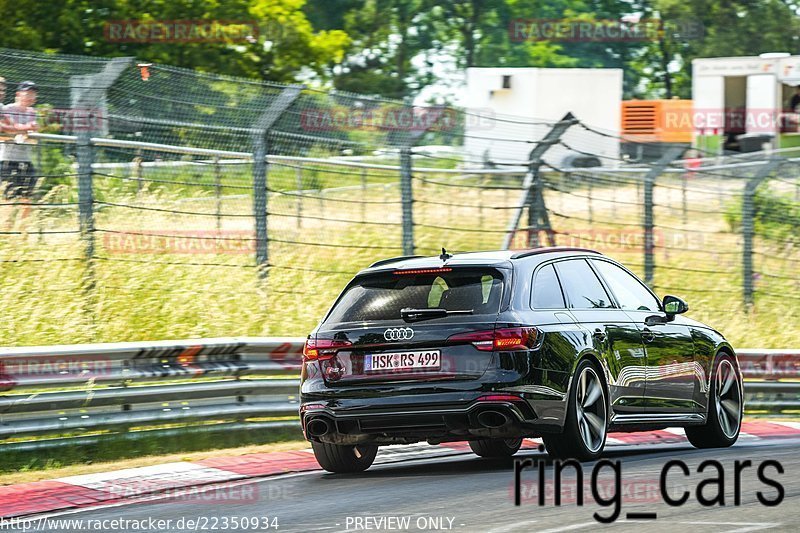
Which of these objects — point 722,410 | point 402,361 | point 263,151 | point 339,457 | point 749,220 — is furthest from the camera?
point 749,220

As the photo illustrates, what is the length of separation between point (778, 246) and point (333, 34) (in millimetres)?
22595

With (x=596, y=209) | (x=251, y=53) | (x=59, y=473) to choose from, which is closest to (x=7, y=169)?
(x=59, y=473)

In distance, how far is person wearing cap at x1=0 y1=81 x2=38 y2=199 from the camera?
576 inches

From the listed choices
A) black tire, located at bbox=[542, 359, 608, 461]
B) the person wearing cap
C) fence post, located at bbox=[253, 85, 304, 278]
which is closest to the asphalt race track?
black tire, located at bbox=[542, 359, 608, 461]

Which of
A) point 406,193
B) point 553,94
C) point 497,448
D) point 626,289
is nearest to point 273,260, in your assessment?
point 406,193

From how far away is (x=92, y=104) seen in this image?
591 inches

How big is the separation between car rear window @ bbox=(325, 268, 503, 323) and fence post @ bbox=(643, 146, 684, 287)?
30.4 ft

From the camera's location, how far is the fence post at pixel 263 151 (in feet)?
52.6

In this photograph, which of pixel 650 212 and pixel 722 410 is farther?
pixel 650 212

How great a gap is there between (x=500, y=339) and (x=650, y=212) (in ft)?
34.4

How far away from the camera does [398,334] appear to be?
9.76 m

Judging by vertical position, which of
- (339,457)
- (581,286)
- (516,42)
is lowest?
(339,457)

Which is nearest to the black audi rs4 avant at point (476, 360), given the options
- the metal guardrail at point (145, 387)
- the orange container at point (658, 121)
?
the metal guardrail at point (145, 387)

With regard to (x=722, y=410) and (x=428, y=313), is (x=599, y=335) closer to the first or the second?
(x=428, y=313)
